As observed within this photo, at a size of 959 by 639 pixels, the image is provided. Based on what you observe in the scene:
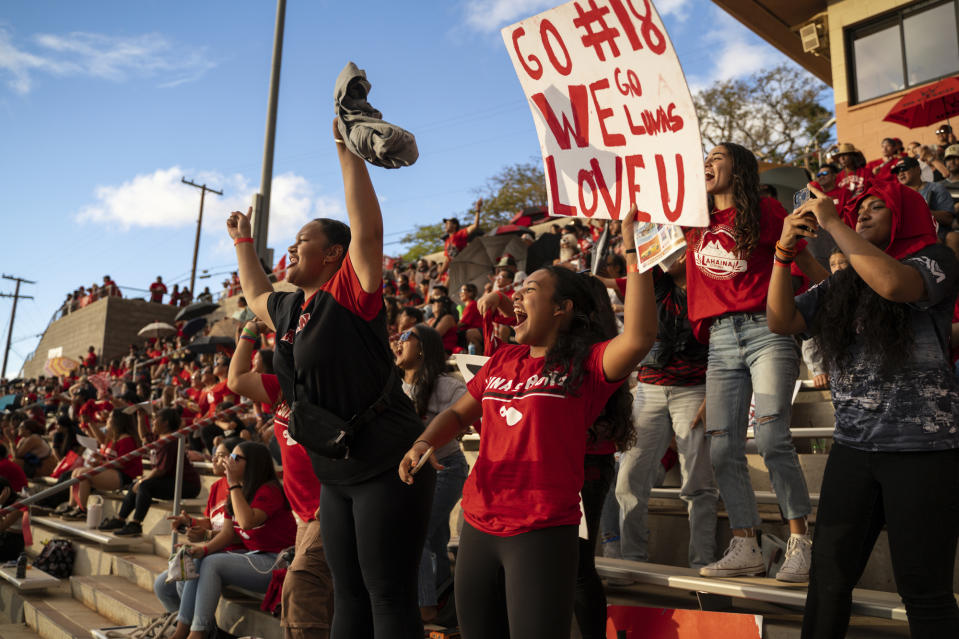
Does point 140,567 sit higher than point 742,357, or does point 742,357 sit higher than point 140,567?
point 742,357

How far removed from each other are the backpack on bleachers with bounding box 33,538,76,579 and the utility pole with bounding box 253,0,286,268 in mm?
3365

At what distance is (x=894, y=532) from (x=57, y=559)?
25.1ft

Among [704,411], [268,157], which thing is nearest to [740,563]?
[704,411]

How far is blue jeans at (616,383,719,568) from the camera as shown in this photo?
3.73m

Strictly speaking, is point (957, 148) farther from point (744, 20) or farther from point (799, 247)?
point (744, 20)

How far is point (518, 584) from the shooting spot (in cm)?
224

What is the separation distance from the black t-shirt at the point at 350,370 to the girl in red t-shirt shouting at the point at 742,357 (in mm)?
1390

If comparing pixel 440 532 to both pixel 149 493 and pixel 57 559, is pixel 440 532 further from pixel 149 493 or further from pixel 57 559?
pixel 57 559

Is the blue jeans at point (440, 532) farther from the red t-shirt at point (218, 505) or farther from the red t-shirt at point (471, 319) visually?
the red t-shirt at point (471, 319)

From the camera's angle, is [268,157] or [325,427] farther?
[268,157]

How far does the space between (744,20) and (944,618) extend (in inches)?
662

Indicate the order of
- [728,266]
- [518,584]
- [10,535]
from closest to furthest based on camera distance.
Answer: [518,584], [728,266], [10,535]

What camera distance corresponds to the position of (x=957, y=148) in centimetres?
855

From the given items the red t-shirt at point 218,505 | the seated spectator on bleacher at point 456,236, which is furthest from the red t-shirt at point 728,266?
the seated spectator on bleacher at point 456,236
